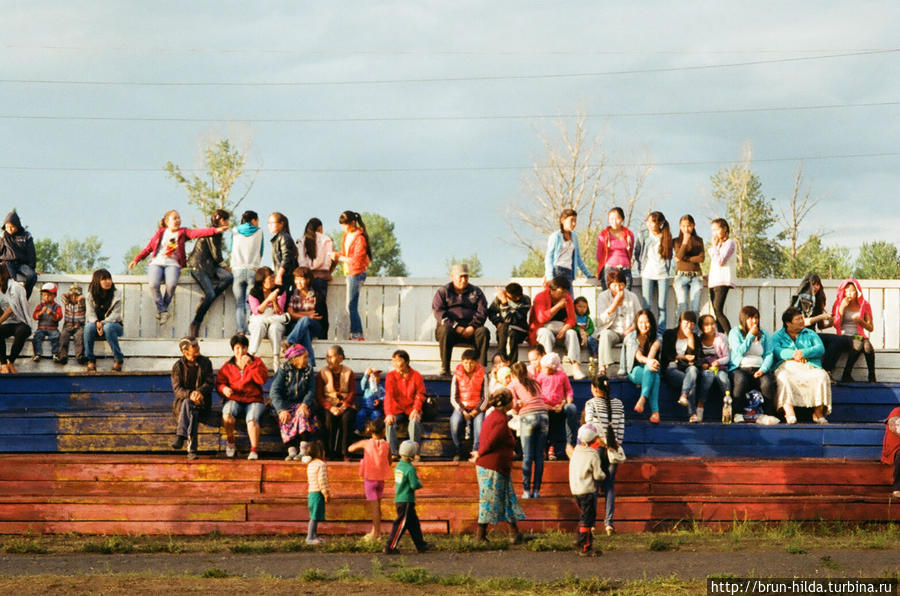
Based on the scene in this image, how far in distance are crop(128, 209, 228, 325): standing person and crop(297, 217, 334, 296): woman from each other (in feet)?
3.89

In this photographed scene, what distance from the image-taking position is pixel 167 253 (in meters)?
17.3

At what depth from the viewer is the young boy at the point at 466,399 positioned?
14.2 m

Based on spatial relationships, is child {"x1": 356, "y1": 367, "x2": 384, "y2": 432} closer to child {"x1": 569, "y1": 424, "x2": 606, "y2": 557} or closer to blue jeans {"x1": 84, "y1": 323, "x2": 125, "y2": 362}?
child {"x1": 569, "y1": 424, "x2": 606, "y2": 557}

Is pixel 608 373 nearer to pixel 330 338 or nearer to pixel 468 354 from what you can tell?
pixel 468 354

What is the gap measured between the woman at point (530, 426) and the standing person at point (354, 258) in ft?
13.4

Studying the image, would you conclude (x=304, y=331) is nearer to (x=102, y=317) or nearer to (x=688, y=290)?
(x=102, y=317)

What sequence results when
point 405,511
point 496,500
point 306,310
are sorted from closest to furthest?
point 405,511 → point 496,500 → point 306,310

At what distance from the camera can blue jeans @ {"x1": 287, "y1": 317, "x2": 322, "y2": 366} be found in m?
Answer: 15.8

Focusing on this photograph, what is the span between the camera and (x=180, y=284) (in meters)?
18.1

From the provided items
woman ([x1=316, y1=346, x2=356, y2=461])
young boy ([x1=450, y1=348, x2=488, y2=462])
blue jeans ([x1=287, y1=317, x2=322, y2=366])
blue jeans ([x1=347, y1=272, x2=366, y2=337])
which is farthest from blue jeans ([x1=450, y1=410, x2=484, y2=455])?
blue jeans ([x1=347, y1=272, x2=366, y2=337])

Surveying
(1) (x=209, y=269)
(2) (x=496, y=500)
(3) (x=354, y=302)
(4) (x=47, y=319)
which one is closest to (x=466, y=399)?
(2) (x=496, y=500)

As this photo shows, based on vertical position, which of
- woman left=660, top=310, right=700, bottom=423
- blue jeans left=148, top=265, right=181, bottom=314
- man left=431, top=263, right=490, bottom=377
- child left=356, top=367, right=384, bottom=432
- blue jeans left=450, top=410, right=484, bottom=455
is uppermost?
blue jeans left=148, top=265, right=181, bottom=314

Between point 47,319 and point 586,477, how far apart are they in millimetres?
8865

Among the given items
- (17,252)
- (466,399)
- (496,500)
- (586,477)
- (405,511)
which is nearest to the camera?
(405,511)
